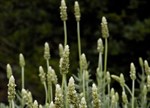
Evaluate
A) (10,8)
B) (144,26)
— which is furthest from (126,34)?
(10,8)

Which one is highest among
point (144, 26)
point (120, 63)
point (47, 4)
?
point (47, 4)

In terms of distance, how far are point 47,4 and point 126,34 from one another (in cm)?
95

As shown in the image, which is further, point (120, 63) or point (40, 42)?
point (40, 42)

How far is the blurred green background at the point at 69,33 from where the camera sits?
15.4 ft

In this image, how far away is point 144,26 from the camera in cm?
451

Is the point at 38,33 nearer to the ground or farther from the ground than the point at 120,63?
farther from the ground

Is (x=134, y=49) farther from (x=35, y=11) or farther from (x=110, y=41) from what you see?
(x=35, y=11)

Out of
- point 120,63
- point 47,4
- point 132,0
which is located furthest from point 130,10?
point 47,4

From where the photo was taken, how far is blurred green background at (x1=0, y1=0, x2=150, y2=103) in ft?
15.4

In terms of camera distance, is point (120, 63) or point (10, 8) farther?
point (10, 8)

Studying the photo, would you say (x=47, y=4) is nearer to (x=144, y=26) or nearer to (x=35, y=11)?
(x=35, y=11)

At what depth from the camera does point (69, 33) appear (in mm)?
5242

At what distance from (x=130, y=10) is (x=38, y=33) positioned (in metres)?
0.96

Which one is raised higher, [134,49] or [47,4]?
[47,4]
